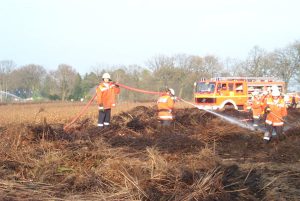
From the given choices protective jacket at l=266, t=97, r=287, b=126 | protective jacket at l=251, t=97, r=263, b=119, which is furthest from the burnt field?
protective jacket at l=251, t=97, r=263, b=119

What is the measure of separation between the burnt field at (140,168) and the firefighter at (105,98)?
1.67 metres

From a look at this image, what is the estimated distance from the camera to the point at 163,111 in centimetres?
1148

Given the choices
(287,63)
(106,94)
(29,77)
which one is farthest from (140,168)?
(29,77)

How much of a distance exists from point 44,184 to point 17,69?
2593 inches

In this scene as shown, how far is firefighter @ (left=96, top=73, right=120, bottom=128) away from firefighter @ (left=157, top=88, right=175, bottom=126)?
1.47 metres

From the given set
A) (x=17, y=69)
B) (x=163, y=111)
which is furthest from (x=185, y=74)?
(x=163, y=111)

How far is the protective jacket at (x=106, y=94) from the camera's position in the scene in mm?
10805

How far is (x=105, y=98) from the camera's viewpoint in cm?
1088

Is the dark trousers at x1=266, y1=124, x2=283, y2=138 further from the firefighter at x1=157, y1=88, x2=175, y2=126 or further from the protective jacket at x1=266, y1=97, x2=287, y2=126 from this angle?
the firefighter at x1=157, y1=88, x2=175, y2=126

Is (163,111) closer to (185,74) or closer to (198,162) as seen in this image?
(198,162)

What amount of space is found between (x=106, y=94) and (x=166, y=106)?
1837 mm

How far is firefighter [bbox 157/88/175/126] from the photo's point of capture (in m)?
11.4

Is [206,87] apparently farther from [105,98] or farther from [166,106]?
[105,98]

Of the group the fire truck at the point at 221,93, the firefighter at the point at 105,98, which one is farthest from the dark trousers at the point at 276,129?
the fire truck at the point at 221,93
